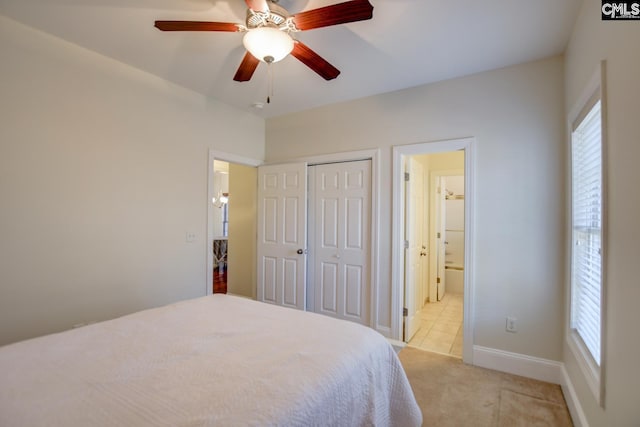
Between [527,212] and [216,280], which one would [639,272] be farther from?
[216,280]

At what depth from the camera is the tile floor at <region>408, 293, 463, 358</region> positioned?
304 centimetres

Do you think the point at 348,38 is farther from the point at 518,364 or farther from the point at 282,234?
the point at 518,364

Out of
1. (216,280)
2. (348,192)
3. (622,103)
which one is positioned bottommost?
(216,280)

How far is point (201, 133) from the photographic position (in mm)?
3225

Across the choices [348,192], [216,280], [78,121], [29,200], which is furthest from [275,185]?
[216,280]

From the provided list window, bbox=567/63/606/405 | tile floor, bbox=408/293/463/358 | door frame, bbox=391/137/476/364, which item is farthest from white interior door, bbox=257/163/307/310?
window, bbox=567/63/606/405

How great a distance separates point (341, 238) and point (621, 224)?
2408 millimetres

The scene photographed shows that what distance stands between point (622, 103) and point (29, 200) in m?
3.41

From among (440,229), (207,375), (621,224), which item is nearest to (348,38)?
(621,224)

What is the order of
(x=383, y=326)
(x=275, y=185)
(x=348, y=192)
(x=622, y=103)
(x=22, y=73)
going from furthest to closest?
1. (x=275, y=185)
2. (x=348, y=192)
3. (x=383, y=326)
4. (x=22, y=73)
5. (x=622, y=103)

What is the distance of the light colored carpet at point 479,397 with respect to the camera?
1950 mm

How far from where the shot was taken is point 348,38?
221 cm

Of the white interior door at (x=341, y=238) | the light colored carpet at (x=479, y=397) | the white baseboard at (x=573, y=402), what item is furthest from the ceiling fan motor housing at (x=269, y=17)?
the white baseboard at (x=573, y=402)

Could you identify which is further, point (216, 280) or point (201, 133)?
point (216, 280)
